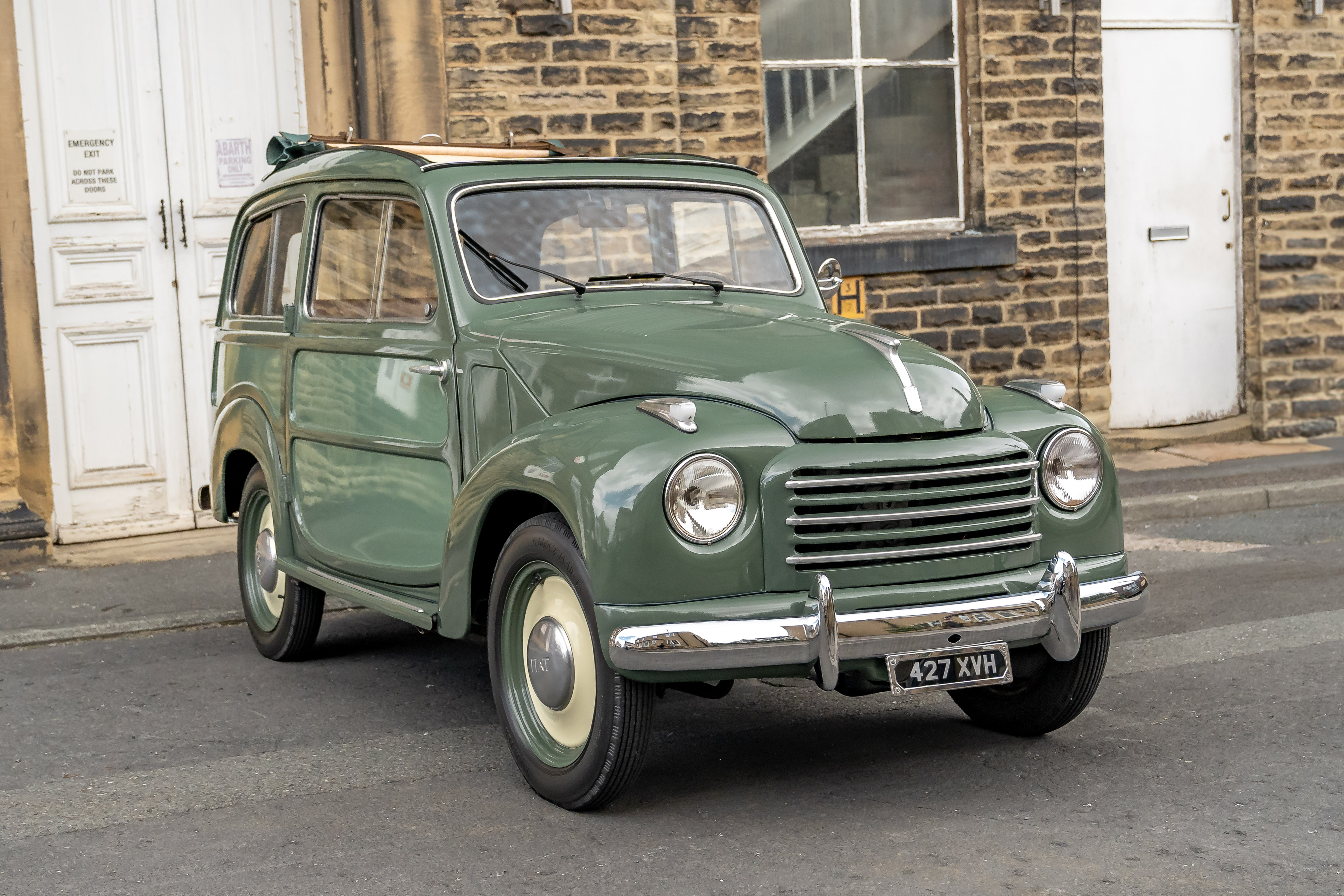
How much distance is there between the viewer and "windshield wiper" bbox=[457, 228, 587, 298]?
489cm

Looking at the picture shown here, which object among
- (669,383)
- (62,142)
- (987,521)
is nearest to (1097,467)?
(987,521)

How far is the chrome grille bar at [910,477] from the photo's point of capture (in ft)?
12.6

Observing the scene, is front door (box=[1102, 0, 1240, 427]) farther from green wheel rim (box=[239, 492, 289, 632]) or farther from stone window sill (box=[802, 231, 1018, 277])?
green wheel rim (box=[239, 492, 289, 632])

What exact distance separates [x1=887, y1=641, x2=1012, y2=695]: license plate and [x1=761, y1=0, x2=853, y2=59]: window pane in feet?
21.6

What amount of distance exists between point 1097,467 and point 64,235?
6.12 meters

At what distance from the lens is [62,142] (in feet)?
27.2

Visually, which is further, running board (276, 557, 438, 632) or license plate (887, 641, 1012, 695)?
running board (276, 557, 438, 632)

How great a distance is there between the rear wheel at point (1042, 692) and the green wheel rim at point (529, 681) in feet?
3.65

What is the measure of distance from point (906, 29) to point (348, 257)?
5.83 metres

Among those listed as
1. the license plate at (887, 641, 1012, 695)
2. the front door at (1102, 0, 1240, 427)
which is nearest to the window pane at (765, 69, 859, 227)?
the front door at (1102, 0, 1240, 427)

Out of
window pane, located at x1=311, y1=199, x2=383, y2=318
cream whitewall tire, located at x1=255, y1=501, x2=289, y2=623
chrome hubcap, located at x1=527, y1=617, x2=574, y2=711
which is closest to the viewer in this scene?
chrome hubcap, located at x1=527, y1=617, x2=574, y2=711

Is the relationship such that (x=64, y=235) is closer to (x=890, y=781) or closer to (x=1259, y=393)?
(x=890, y=781)

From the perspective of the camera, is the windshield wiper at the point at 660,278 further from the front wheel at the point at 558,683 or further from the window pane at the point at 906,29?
the window pane at the point at 906,29

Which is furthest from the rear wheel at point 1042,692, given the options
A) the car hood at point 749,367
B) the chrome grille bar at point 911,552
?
the car hood at point 749,367
